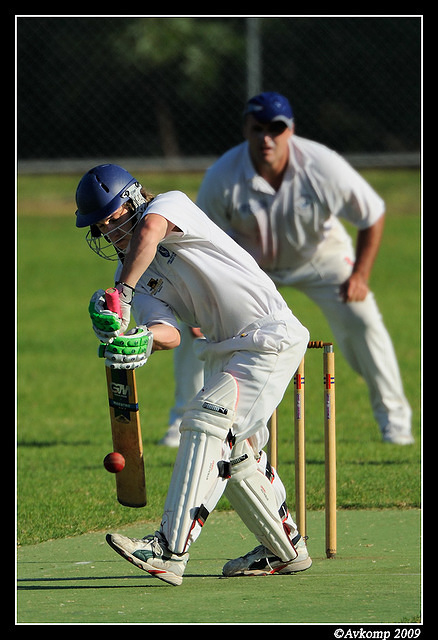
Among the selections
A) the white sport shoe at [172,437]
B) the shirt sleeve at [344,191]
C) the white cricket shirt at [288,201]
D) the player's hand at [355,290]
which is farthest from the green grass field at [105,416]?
the shirt sleeve at [344,191]

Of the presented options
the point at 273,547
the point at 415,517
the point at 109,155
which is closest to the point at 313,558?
the point at 273,547

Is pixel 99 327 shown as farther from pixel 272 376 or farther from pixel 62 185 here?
pixel 62 185

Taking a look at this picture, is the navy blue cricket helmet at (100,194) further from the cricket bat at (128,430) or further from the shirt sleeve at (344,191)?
the shirt sleeve at (344,191)

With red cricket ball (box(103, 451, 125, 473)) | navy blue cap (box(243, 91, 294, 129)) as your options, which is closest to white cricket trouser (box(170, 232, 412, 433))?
navy blue cap (box(243, 91, 294, 129))

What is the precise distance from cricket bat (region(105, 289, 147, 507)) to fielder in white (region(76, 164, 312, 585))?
0.67ft

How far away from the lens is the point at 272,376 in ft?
12.2

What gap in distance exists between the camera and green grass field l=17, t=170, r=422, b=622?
16.8ft

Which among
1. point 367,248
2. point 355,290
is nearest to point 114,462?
point 355,290

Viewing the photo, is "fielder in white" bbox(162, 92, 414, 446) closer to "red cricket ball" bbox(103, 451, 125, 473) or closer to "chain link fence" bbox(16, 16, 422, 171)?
"red cricket ball" bbox(103, 451, 125, 473)

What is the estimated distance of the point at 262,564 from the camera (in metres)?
3.93

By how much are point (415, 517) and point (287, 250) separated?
211 centimetres

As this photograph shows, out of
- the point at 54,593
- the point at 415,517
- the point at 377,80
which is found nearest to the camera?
the point at 54,593

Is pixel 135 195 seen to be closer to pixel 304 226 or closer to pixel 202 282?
pixel 202 282

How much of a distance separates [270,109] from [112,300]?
3025 millimetres
